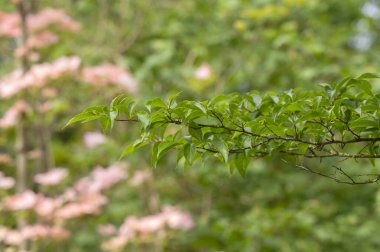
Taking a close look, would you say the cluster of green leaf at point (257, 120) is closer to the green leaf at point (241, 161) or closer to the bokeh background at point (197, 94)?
the green leaf at point (241, 161)

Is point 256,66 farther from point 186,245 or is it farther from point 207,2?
point 186,245

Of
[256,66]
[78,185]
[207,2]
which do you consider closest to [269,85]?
[256,66]

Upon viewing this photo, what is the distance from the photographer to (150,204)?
3.46 meters

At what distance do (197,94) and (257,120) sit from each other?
242 cm

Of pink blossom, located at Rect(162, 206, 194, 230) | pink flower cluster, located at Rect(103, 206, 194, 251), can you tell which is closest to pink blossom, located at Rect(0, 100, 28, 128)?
pink flower cluster, located at Rect(103, 206, 194, 251)

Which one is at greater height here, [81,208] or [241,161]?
[81,208]

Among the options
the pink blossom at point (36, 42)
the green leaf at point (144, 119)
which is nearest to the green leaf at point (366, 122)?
the green leaf at point (144, 119)

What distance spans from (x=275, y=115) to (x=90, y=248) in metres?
3.60

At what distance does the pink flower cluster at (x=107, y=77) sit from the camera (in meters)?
2.71

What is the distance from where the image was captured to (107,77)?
2.77m

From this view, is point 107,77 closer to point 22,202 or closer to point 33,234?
point 22,202

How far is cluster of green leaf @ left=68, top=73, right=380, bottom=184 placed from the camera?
97 cm

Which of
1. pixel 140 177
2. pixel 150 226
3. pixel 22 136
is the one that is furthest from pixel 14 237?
pixel 140 177

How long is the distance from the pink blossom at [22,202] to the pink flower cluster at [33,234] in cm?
11
